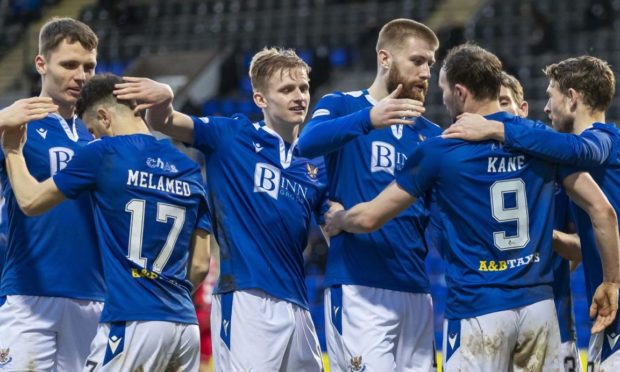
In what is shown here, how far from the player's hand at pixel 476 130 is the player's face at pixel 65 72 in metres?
2.38

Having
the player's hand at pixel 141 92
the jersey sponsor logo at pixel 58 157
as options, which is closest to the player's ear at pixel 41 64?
the jersey sponsor logo at pixel 58 157

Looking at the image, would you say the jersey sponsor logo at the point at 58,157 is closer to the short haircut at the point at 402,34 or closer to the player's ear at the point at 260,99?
the player's ear at the point at 260,99

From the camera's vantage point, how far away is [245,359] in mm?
6148

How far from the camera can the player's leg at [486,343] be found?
564cm

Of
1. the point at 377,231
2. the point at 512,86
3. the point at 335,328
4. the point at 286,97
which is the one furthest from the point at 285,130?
the point at 512,86

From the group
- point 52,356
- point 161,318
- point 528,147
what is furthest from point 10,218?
point 528,147

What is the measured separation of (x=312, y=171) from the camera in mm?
6566

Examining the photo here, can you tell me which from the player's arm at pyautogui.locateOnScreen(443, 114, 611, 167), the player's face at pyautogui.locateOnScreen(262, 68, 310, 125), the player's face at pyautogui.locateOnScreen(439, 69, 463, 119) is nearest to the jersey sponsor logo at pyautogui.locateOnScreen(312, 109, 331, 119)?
the player's face at pyautogui.locateOnScreen(262, 68, 310, 125)

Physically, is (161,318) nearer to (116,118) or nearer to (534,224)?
(116,118)

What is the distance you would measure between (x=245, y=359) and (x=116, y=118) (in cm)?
154

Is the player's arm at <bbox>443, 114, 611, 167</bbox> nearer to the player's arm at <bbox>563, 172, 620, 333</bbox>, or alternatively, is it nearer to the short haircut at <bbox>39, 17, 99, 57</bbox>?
the player's arm at <bbox>563, 172, 620, 333</bbox>

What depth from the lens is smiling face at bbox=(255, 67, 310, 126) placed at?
656 cm

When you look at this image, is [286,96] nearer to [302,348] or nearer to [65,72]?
[65,72]

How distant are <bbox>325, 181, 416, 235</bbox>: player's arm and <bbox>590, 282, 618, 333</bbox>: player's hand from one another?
116cm
